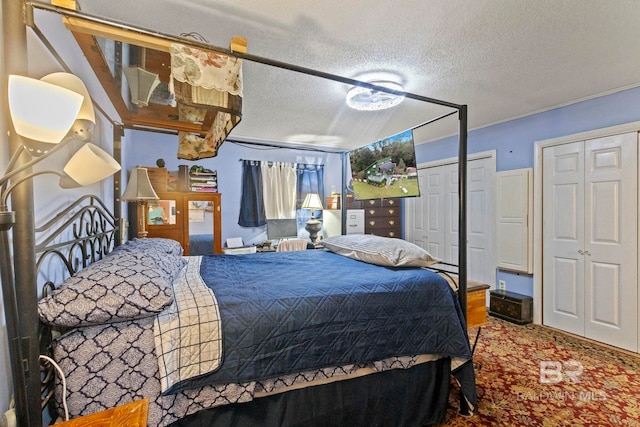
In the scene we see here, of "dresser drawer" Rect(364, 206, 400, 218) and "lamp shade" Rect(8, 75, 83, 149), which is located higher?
"lamp shade" Rect(8, 75, 83, 149)

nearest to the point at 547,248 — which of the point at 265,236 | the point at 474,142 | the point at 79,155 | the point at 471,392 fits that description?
the point at 474,142

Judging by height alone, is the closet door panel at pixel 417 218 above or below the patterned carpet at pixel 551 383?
above

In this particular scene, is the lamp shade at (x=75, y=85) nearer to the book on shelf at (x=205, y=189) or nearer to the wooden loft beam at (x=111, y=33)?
the wooden loft beam at (x=111, y=33)

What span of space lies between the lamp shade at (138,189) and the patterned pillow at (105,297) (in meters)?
1.30

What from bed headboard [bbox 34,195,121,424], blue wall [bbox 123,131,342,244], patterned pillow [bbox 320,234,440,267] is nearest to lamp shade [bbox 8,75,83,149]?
bed headboard [bbox 34,195,121,424]

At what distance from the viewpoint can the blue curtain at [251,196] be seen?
4410 mm

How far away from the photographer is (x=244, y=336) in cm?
120

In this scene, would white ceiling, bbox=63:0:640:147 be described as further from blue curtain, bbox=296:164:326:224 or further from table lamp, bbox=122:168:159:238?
blue curtain, bbox=296:164:326:224

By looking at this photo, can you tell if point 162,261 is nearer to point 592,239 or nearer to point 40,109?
point 40,109

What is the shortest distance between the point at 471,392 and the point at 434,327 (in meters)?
0.50

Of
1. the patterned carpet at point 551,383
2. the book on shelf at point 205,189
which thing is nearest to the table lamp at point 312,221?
the book on shelf at point 205,189

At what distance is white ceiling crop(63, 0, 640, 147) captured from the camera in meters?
1.55

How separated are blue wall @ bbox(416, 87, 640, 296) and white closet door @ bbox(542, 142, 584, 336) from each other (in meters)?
0.19

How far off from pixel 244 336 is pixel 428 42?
2071 millimetres
